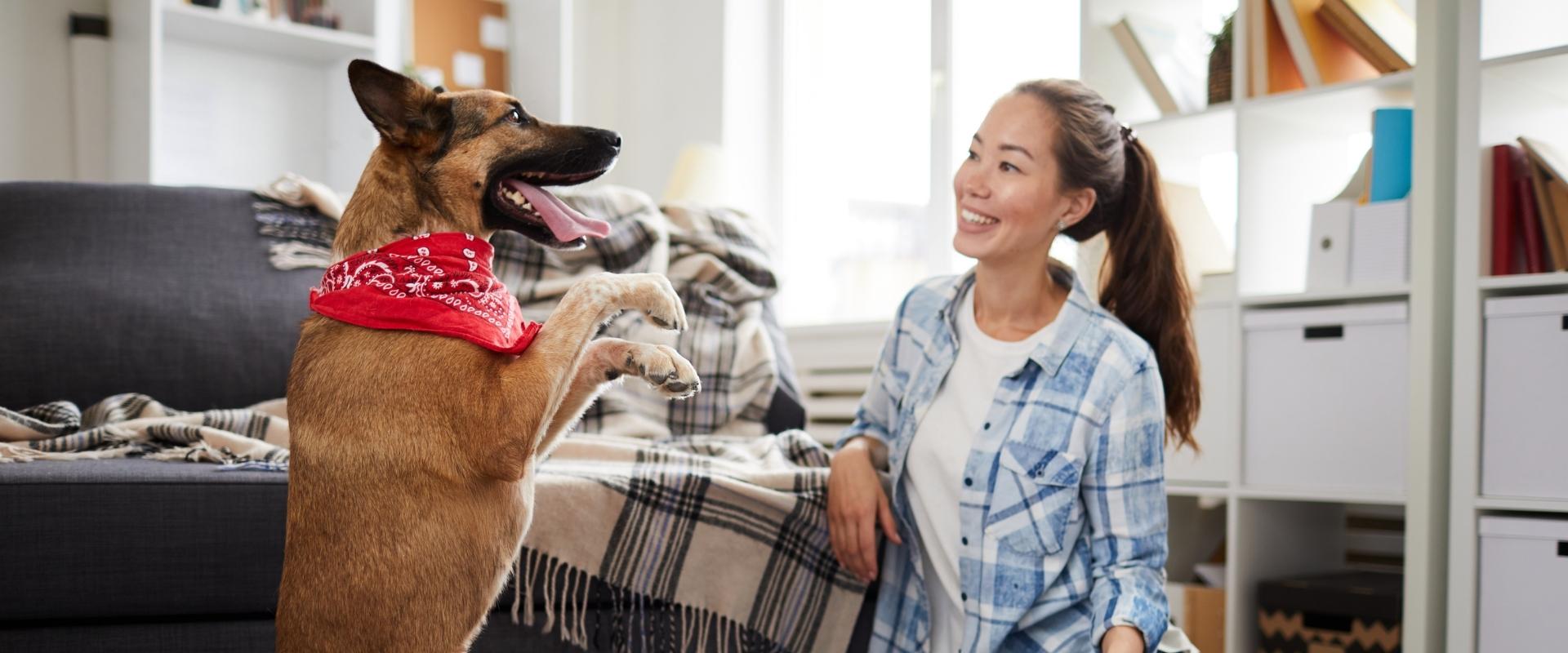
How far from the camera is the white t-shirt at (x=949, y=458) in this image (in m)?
1.72

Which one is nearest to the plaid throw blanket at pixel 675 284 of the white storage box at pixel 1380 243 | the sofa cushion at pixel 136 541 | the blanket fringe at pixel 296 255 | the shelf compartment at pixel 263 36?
the blanket fringe at pixel 296 255

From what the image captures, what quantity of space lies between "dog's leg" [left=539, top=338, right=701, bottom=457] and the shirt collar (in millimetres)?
683

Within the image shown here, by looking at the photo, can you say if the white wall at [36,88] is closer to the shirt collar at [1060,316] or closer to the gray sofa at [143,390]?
the gray sofa at [143,390]

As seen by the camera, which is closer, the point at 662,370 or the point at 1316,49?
the point at 662,370

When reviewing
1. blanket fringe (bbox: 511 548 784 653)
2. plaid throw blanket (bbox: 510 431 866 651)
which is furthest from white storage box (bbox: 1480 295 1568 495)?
blanket fringe (bbox: 511 548 784 653)

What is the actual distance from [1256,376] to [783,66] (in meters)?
2.57

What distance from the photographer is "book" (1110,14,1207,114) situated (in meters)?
2.73

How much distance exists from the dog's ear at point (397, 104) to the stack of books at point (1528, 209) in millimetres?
1810

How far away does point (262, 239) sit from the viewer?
7.99 feet

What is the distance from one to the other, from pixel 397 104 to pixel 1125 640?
1046 mm

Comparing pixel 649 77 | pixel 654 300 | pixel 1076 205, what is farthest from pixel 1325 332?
pixel 649 77

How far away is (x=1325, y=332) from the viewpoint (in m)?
2.36

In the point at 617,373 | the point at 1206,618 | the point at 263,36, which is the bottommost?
the point at 1206,618

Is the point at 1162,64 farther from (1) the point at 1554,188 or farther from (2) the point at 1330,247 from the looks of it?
(1) the point at 1554,188
